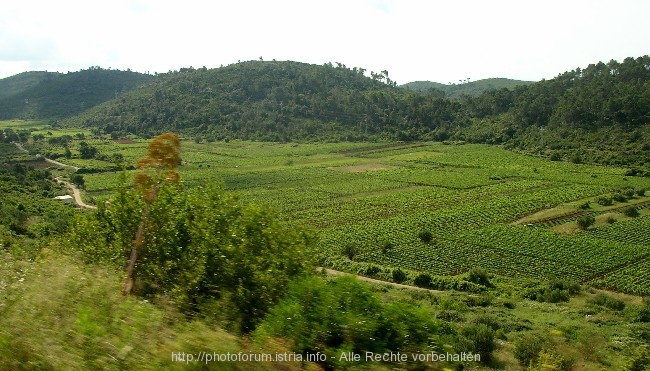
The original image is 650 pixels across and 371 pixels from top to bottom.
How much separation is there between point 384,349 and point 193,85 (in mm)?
166503

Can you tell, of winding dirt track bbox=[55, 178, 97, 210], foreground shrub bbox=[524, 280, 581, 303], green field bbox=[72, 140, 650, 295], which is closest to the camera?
foreground shrub bbox=[524, 280, 581, 303]

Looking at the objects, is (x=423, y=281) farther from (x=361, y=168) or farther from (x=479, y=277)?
(x=361, y=168)

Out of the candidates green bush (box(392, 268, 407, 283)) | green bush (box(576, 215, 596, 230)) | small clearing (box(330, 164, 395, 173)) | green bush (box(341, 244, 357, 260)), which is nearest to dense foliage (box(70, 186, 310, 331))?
green bush (box(392, 268, 407, 283))

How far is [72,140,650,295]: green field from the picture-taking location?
Result: 127ft

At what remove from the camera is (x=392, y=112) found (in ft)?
465

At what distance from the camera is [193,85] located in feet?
536

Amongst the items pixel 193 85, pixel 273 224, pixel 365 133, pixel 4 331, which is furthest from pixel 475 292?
pixel 193 85

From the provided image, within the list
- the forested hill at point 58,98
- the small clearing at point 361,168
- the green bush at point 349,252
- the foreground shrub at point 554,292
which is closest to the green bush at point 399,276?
the green bush at point 349,252

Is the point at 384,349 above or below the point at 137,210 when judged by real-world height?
below

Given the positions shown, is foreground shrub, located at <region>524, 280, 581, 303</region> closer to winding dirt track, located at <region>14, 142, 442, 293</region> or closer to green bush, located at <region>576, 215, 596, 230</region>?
winding dirt track, located at <region>14, 142, 442, 293</region>

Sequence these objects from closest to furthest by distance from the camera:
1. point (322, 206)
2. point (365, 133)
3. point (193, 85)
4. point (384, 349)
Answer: point (384, 349) → point (322, 206) → point (365, 133) → point (193, 85)

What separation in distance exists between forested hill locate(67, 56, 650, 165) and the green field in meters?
13.1

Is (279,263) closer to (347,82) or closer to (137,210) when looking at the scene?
(137,210)

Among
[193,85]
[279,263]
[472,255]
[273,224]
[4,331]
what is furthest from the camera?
[193,85]
